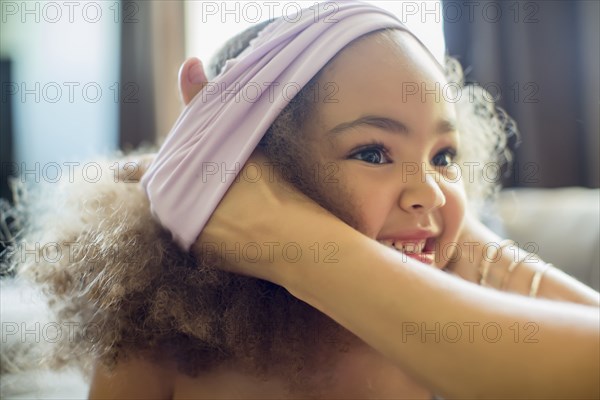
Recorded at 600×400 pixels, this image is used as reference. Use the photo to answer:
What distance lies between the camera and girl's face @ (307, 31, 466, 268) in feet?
2.20

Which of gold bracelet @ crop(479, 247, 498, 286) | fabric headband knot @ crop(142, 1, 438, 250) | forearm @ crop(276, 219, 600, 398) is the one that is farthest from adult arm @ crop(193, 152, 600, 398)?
gold bracelet @ crop(479, 247, 498, 286)

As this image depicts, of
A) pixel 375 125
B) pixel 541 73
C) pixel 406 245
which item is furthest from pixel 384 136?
pixel 541 73

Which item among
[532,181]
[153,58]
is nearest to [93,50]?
[153,58]

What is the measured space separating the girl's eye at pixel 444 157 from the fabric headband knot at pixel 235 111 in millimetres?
176

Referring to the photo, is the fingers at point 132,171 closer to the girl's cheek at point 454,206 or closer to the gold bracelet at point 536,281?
the girl's cheek at point 454,206

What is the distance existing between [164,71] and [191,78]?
1.30 m

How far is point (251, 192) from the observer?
620 mm

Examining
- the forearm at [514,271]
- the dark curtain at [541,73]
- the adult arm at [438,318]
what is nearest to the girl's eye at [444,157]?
the forearm at [514,271]

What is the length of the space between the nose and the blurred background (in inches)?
37.6

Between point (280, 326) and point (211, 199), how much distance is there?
0.17m

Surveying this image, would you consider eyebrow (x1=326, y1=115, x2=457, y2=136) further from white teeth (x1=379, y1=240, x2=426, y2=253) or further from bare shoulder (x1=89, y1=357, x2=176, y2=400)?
bare shoulder (x1=89, y1=357, x2=176, y2=400)

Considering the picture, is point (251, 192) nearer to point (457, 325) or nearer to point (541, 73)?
point (457, 325)

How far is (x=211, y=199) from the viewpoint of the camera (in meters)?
0.63

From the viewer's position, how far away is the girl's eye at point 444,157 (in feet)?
2.49
